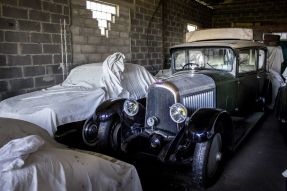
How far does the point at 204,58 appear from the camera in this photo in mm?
4258

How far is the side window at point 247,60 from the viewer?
169 inches

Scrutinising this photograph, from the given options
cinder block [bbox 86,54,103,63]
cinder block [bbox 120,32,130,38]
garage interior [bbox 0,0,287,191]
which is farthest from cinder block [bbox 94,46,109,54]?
cinder block [bbox 120,32,130,38]

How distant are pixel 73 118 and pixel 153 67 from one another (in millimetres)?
4804

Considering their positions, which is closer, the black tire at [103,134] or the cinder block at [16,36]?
the black tire at [103,134]

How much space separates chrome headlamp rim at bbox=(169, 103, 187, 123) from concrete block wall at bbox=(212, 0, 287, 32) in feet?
29.1

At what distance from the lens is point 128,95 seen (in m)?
4.96

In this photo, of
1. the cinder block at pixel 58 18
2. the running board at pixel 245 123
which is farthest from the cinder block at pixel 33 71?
the running board at pixel 245 123

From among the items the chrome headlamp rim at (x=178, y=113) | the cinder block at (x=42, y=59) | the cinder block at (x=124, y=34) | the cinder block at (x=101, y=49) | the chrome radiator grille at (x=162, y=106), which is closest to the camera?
the chrome headlamp rim at (x=178, y=113)

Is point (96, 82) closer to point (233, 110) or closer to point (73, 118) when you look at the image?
point (73, 118)

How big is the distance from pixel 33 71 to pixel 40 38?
1.98ft

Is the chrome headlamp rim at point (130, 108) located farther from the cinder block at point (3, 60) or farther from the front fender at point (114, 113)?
the cinder block at point (3, 60)

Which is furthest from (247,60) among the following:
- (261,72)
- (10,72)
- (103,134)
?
(10,72)

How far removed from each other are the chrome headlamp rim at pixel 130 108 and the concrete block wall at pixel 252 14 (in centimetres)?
864

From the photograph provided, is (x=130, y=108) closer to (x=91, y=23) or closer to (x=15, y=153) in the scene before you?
(x=15, y=153)
